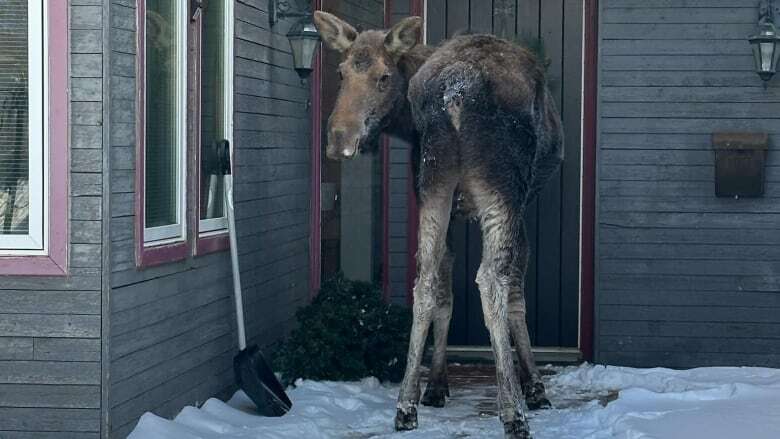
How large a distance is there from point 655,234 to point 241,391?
3.28 m

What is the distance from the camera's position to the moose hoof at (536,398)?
771cm

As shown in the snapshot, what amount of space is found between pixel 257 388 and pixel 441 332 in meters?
1.15

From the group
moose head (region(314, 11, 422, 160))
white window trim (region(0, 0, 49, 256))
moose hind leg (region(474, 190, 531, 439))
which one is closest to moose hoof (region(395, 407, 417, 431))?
moose hind leg (region(474, 190, 531, 439))

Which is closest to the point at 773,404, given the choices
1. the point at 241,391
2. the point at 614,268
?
the point at 614,268

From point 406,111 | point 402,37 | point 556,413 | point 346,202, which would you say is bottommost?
point 556,413

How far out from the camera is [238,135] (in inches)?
308

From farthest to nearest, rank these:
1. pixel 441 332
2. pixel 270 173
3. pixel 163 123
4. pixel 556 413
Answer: pixel 270 173 → pixel 441 332 → pixel 556 413 → pixel 163 123

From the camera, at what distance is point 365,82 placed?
702 cm

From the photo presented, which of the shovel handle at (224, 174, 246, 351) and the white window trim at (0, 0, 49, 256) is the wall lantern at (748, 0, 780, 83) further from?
the white window trim at (0, 0, 49, 256)

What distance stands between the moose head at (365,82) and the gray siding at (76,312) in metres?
1.37

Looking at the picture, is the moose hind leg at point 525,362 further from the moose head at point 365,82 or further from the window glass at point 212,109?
the window glass at point 212,109

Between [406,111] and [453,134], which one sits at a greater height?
[406,111]

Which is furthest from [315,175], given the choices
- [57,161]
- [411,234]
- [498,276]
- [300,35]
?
[57,161]

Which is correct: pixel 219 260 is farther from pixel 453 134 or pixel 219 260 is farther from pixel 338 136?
pixel 453 134
